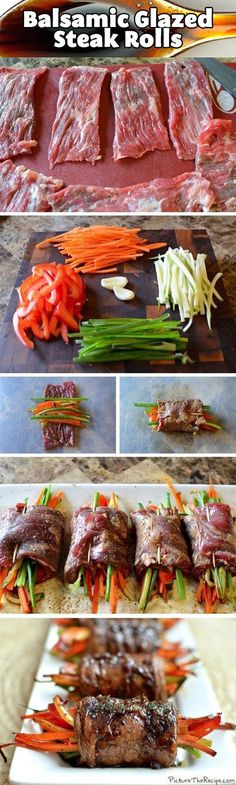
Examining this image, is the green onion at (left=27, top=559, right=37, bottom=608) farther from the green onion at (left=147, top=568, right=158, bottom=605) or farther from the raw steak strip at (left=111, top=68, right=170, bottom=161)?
the raw steak strip at (left=111, top=68, right=170, bottom=161)

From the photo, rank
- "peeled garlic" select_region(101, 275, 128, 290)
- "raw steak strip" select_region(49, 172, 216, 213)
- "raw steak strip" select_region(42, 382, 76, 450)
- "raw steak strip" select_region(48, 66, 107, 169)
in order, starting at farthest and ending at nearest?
"raw steak strip" select_region(48, 66, 107, 169) < "raw steak strip" select_region(49, 172, 216, 213) < "peeled garlic" select_region(101, 275, 128, 290) < "raw steak strip" select_region(42, 382, 76, 450)

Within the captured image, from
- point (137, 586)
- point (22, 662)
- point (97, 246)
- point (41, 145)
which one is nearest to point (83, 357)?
point (97, 246)

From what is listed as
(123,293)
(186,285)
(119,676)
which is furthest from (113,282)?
(119,676)

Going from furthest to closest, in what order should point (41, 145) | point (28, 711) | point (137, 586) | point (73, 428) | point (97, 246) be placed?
point (41, 145)
point (97, 246)
point (73, 428)
point (137, 586)
point (28, 711)

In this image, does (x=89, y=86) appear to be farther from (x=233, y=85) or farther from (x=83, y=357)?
(x=83, y=357)

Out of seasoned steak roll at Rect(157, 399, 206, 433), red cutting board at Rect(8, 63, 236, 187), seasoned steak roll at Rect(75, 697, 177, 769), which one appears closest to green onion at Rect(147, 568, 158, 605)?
seasoned steak roll at Rect(75, 697, 177, 769)

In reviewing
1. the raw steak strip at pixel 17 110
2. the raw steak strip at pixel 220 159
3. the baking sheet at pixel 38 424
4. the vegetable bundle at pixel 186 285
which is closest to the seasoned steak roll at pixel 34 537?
the baking sheet at pixel 38 424
